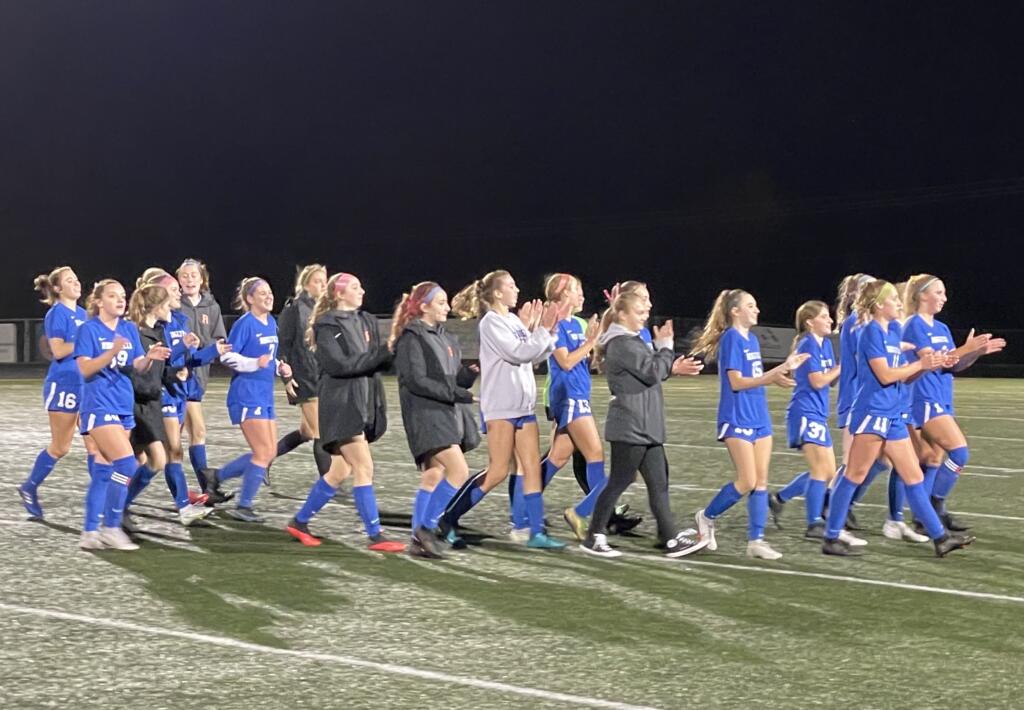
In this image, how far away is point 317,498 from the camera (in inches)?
323

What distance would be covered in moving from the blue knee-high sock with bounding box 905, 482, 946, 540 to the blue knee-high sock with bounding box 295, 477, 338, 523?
11.0ft

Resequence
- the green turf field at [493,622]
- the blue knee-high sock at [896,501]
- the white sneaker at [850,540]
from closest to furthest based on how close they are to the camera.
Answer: the green turf field at [493,622] → the white sneaker at [850,540] → the blue knee-high sock at [896,501]

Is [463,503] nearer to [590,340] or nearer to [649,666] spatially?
[590,340]

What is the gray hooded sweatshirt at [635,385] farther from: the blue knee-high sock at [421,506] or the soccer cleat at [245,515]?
the soccer cleat at [245,515]

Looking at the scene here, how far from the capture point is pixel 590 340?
7922 millimetres

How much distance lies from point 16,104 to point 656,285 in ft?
90.5

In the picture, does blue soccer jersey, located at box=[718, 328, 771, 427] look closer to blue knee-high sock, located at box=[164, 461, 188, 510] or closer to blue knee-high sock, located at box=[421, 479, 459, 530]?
blue knee-high sock, located at box=[421, 479, 459, 530]

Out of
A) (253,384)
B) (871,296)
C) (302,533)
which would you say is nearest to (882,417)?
(871,296)

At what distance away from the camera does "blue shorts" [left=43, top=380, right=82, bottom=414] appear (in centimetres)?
907

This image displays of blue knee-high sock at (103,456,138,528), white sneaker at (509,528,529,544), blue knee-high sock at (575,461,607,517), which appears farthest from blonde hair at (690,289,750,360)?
blue knee-high sock at (103,456,138,528)

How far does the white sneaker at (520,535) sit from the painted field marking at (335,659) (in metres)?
2.83

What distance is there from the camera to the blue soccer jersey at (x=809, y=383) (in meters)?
8.56

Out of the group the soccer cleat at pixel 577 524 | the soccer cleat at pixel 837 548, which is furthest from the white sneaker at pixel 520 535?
the soccer cleat at pixel 837 548

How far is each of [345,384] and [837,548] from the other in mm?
3015
